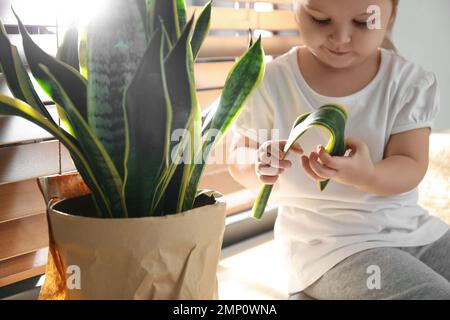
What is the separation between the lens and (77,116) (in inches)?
24.2

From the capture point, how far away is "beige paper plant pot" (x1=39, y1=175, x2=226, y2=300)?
0.62 meters

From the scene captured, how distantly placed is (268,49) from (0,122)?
A: 761mm

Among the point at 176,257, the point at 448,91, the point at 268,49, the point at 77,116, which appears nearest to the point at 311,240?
the point at 176,257

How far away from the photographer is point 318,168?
75cm

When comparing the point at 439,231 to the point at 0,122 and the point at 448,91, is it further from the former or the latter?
the point at 448,91

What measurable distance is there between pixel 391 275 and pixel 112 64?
49 cm

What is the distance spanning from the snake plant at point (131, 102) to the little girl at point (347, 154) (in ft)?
0.59

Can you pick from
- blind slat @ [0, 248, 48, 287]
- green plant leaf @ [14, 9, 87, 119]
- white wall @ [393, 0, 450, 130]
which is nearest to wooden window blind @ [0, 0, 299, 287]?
blind slat @ [0, 248, 48, 287]

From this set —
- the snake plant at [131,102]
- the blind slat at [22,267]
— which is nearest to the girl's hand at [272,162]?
the snake plant at [131,102]

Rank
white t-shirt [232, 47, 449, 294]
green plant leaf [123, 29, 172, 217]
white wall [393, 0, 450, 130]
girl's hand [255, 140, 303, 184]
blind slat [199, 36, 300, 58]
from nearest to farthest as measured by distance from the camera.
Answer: green plant leaf [123, 29, 172, 217], girl's hand [255, 140, 303, 184], white t-shirt [232, 47, 449, 294], blind slat [199, 36, 300, 58], white wall [393, 0, 450, 130]

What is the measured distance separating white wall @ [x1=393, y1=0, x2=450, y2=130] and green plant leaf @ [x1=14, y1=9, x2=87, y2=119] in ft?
4.04

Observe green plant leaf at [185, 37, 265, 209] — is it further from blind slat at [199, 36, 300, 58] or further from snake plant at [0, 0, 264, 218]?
blind slat at [199, 36, 300, 58]

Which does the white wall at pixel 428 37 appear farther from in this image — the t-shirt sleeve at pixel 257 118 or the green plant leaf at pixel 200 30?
the green plant leaf at pixel 200 30
